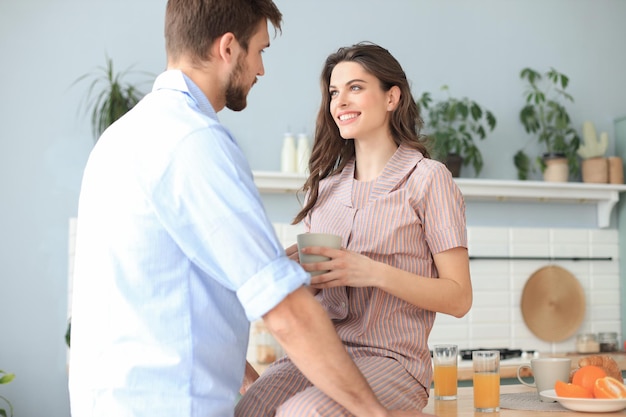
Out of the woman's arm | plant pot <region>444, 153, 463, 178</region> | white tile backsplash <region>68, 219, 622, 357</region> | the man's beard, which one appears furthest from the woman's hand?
plant pot <region>444, 153, 463, 178</region>

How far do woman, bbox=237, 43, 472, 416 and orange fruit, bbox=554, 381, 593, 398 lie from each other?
0.32 meters

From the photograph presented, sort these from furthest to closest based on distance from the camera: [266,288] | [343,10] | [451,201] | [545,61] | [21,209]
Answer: [545,61], [343,10], [21,209], [451,201], [266,288]

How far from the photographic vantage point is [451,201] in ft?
5.83

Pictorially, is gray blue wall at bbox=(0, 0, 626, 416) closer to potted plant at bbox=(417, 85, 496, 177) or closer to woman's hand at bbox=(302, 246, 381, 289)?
potted plant at bbox=(417, 85, 496, 177)

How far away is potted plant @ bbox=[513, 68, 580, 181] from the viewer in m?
4.68

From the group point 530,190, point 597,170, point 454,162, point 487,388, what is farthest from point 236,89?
point 597,170

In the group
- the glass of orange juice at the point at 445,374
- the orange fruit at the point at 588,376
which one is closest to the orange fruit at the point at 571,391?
the orange fruit at the point at 588,376

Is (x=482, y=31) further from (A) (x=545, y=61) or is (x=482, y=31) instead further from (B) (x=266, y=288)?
(B) (x=266, y=288)

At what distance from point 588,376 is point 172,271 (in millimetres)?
1049

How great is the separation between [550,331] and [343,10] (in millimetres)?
2245

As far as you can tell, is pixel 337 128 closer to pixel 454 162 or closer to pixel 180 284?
pixel 180 284

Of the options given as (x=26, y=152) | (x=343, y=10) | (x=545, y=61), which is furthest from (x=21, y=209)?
(x=545, y=61)

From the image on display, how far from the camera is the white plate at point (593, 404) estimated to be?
175 centimetres

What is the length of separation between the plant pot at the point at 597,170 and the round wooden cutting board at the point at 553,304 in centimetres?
58
